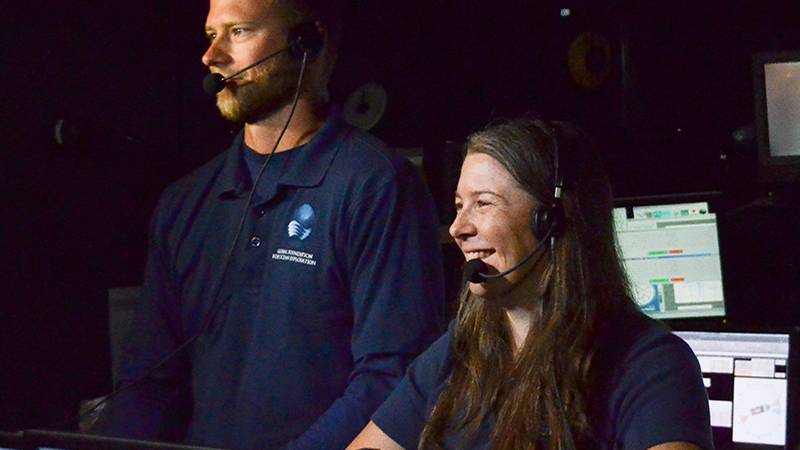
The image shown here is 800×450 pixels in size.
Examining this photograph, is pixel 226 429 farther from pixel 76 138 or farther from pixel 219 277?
pixel 76 138

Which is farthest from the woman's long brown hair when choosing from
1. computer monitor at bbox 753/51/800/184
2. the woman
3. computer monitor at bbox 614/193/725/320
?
computer monitor at bbox 753/51/800/184

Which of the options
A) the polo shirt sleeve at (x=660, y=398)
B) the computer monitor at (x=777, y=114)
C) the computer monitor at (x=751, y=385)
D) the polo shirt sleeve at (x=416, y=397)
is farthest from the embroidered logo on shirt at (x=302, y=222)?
the computer monitor at (x=777, y=114)

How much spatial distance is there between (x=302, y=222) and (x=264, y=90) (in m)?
0.25

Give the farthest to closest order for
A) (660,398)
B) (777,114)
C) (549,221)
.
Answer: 1. (777,114)
2. (549,221)
3. (660,398)

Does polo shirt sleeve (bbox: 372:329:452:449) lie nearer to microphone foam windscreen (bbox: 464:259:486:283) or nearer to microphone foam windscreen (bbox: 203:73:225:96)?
microphone foam windscreen (bbox: 464:259:486:283)

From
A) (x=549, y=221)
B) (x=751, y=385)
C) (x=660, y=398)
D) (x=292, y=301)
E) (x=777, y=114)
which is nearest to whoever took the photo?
(x=660, y=398)

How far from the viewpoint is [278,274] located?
5.02 ft

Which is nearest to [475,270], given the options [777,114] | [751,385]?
[751,385]

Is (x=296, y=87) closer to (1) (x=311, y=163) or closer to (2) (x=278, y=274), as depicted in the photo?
(1) (x=311, y=163)

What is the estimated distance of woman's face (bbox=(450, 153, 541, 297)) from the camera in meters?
1.27

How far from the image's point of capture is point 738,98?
3.89 m

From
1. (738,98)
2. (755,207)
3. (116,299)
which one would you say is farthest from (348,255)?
(738,98)

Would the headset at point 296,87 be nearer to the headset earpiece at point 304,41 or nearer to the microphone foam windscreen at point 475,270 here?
the headset earpiece at point 304,41

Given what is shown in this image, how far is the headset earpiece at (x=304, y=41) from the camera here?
1.56m
